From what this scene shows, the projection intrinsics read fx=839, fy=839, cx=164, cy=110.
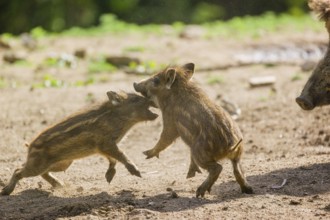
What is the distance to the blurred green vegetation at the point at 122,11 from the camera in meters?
21.1

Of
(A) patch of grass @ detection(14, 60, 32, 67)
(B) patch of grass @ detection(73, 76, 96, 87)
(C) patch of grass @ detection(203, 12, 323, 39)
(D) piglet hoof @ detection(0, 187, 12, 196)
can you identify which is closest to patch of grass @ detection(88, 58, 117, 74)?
(B) patch of grass @ detection(73, 76, 96, 87)

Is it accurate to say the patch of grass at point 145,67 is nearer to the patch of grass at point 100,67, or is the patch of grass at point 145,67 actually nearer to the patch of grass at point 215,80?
the patch of grass at point 100,67

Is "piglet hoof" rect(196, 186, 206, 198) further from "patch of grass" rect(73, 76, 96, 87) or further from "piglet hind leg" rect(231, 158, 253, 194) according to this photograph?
"patch of grass" rect(73, 76, 96, 87)

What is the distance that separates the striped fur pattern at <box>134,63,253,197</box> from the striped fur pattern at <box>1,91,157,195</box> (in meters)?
0.41

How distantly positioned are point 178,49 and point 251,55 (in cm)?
142

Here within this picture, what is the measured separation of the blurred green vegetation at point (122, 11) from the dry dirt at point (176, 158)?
4.94 m

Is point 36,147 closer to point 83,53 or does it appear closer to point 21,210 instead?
point 21,210

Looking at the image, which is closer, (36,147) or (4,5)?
(36,147)

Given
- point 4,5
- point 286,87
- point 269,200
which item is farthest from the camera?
point 4,5

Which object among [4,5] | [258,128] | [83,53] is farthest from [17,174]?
[4,5]

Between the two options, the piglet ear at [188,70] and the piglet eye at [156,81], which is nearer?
the piglet ear at [188,70]

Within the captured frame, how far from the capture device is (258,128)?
425 inches

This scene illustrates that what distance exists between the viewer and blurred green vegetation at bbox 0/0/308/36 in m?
21.1

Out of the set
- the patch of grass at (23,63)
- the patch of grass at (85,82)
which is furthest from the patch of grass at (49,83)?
the patch of grass at (23,63)
